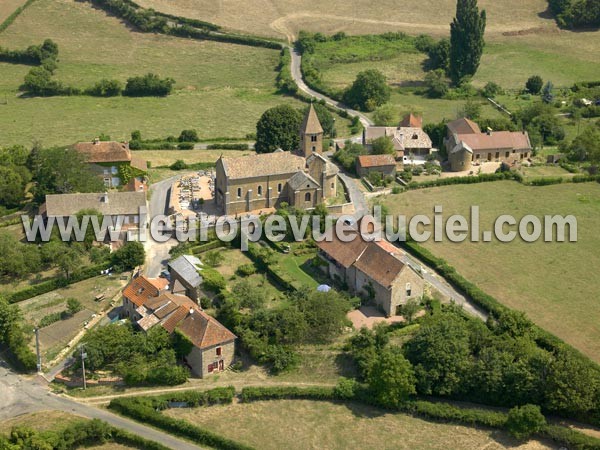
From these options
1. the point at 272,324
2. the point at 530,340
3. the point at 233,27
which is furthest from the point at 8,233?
the point at 233,27

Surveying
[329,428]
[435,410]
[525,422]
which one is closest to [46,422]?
[329,428]

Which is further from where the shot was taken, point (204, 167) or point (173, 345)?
point (204, 167)

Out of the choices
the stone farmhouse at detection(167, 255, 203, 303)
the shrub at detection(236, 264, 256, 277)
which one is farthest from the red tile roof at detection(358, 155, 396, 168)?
the stone farmhouse at detection(167, 255, 203, 303)

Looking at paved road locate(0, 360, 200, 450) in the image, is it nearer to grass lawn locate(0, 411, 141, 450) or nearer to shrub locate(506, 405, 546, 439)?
grass lawn locate(0, 411, 141, 450)

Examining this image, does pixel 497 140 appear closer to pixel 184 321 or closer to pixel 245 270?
pixel 245 270

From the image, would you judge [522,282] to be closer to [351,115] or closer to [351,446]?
[351,446]
